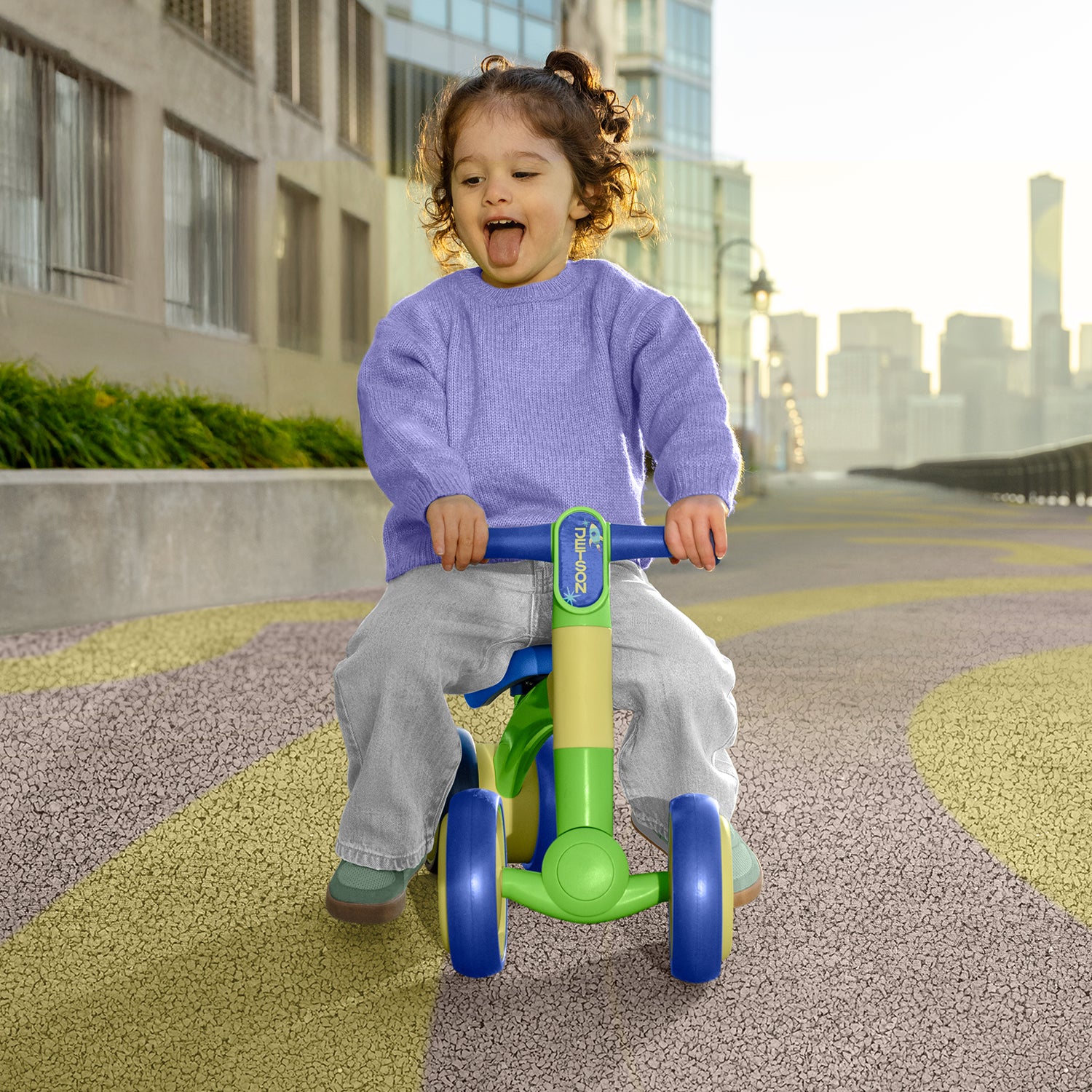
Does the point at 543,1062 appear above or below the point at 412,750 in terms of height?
below

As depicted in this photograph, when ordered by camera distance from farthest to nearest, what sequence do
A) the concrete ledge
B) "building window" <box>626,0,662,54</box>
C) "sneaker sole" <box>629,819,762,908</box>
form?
"building window" <box>626,0,662,54</box>, the concrete ledge, "sneaker sole" <box>629,819,762,908</box>

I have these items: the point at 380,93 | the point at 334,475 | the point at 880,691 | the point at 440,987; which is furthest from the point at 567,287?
the point at 380,93

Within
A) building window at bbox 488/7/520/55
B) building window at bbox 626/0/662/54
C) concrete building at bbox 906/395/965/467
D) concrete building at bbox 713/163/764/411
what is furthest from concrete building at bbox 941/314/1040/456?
building window at bbox 488/7/520/55

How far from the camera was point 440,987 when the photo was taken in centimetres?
186

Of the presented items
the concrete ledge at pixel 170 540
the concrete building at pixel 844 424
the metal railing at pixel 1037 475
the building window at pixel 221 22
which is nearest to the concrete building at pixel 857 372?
the concrete building at pixel 844 424

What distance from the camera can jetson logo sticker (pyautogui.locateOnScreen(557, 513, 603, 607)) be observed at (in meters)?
1.82

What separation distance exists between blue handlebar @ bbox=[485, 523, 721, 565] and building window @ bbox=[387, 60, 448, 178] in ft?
53.7

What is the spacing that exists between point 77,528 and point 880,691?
127 inches

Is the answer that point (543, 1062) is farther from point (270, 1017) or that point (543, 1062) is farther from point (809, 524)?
point (809, 524)

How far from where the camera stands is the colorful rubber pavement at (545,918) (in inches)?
65.2

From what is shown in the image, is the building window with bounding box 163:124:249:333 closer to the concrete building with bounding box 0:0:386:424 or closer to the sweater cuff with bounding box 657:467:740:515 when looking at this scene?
the concrete building with bounding box 0:0:386:424

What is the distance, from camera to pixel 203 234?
1132 centimetres

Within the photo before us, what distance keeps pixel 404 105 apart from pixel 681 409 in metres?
18.4

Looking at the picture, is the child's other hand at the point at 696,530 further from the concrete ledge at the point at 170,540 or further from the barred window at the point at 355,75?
the barred window at the point at 355,75
